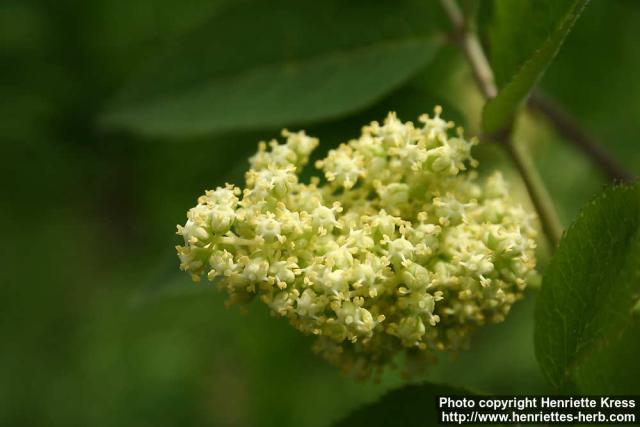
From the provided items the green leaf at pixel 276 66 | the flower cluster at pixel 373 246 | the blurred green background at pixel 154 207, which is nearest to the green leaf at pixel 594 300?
the flower cluster at pixel 373 246

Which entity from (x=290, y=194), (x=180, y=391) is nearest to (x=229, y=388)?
(x=180, y=391)

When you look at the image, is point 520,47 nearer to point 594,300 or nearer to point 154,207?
point 594,300

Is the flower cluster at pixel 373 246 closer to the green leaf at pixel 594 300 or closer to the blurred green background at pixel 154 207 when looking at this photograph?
the green leaf at pixel 594 300

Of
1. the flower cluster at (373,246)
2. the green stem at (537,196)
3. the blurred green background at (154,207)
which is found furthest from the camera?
the blurred green background at (154,207)

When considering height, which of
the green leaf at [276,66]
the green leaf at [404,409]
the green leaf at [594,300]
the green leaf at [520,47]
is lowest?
the green leaf at [404,409]

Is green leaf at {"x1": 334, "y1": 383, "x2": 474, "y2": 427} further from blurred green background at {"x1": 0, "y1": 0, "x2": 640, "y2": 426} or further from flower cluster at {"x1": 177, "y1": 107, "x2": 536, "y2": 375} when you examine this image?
blurred green background at {"x1": 0, "y1": 0, "x2": 640, "y2": 426}

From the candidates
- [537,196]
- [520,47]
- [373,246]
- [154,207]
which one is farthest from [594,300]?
[154,207]

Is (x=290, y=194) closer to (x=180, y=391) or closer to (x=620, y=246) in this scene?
(x=620, y=246)
